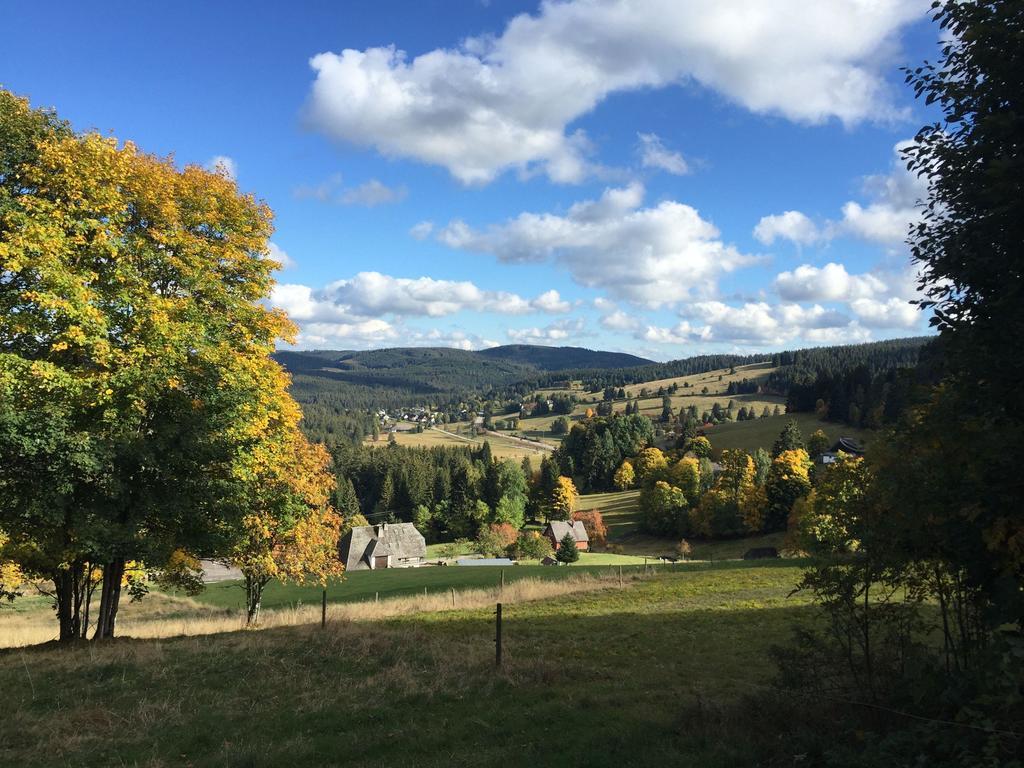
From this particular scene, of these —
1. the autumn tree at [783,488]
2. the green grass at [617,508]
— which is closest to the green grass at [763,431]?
the green grass at [617,508]

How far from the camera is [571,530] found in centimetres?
8675

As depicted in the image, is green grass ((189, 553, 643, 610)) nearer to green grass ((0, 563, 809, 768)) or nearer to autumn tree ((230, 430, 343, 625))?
autumn tree ((230, 430, 343, 625))

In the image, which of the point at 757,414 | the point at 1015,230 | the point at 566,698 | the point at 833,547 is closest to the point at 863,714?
the point at 833,547

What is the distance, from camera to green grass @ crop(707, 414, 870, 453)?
10665 centimetres

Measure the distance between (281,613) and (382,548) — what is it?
170 feet

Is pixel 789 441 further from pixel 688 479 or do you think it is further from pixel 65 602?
pixel 65 602

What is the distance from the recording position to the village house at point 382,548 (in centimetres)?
7694

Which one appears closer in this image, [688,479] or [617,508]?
[688,479]

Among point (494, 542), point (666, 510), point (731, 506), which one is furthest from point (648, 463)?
point (494, 542)

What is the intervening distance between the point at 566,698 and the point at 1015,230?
9.87 metres

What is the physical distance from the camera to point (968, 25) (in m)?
7.66

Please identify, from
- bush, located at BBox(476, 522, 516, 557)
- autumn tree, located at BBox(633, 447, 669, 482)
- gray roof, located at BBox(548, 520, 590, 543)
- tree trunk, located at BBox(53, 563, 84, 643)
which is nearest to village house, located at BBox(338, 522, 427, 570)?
bush, located at BBox(476, 522, 516, 557)

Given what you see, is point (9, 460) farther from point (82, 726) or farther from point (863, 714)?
point (863, 714)

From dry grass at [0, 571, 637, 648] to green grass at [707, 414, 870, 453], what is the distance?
263 ft
